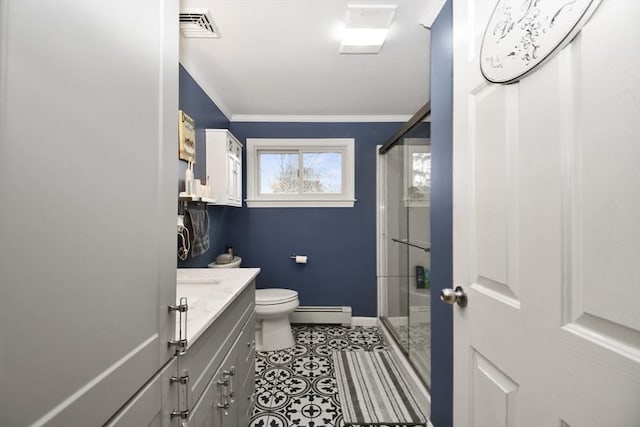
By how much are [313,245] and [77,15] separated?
2.71m

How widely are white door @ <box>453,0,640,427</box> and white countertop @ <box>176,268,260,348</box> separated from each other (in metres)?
0.84

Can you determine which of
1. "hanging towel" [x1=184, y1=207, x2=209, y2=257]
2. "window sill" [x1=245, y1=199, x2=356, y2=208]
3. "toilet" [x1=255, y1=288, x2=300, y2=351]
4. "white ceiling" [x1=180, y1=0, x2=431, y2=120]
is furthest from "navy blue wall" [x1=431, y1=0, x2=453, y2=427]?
"window sill" [x1=245, y1=199, x2=356, y2=208]

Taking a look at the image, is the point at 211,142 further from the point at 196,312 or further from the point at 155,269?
the point at 155,269

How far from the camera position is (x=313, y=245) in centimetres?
305

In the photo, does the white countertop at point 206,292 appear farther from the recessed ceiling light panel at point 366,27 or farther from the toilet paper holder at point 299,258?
the recessed ceiling light panel at point 366,27

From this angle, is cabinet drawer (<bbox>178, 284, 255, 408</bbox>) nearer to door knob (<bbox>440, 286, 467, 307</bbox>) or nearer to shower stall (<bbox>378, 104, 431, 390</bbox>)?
door knob (<bbox>440, 286, 467, 307</bbox>)

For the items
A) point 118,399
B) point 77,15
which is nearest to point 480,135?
point 77,15

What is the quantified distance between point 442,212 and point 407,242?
1.10 metres

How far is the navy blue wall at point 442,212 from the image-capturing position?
4.04 ft

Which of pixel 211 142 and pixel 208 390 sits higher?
pixel 211 142

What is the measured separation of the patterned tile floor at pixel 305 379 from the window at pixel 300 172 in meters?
1.36

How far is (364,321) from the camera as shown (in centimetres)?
303

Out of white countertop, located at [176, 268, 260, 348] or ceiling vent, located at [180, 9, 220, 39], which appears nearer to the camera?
white countertop, located at [176, 268, 260, 348]

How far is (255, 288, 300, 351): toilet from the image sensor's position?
2.38m
